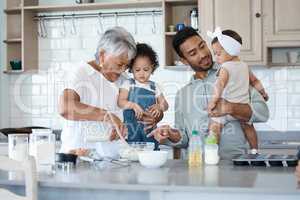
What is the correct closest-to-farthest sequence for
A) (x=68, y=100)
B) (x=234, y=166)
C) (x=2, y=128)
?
(x=234, y=166) → (x=68, y=100) → (x=2, y=128)

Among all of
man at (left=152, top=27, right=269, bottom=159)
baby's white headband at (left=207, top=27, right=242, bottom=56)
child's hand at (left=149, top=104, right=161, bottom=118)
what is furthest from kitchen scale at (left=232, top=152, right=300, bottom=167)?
baby's white headband at (left=207, top=27, right=242, bottom=56)

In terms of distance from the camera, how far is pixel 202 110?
11.8 feet

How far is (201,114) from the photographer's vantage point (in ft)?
11.8

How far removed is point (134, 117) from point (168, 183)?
1522mm

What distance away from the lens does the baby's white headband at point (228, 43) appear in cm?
375

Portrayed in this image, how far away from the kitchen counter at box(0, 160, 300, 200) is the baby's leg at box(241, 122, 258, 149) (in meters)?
1.02

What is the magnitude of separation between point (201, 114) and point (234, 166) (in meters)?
0.93

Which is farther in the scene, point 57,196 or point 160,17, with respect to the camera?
point 160,17

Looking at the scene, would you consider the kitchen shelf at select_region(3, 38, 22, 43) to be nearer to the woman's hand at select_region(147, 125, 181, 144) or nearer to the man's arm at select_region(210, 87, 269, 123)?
the woman's hand at select_region(147, 125, 181, 144)

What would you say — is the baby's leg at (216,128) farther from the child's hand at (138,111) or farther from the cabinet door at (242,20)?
the cabinet door at (242,20)

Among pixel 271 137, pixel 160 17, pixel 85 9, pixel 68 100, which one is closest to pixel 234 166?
pixel 68 100

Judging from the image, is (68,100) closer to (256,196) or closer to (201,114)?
→ (201,114)

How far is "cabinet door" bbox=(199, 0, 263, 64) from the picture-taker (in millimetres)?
4297

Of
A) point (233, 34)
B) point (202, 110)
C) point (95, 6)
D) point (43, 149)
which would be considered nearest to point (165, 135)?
point (202, 110)
